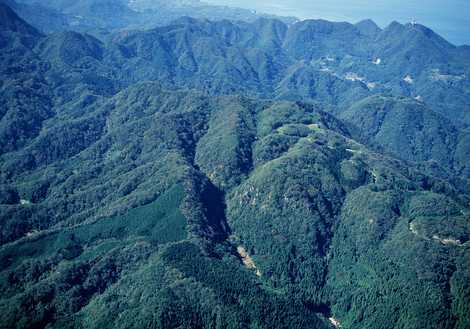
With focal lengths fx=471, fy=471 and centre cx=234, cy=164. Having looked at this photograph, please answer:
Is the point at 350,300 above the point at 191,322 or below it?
below

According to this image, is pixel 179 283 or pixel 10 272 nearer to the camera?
pixel 179 283

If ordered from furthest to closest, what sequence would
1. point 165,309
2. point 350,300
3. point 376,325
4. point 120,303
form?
point 350,300 → point 376,325 → point 120,303 → point 165,309

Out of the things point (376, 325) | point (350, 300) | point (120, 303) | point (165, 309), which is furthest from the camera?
point (350, 300)

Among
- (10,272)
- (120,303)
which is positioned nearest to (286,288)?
(120,303)

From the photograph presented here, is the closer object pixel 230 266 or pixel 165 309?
pixel 165 309

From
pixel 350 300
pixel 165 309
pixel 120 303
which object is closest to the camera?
pixel 165 309

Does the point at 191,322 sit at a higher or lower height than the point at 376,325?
higher

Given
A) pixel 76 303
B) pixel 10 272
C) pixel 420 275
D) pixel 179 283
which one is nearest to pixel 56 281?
pixel 76 303

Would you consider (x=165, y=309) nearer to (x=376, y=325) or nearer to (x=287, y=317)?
(x=287, y=317)

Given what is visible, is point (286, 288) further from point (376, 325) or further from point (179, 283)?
point (179, 283)
